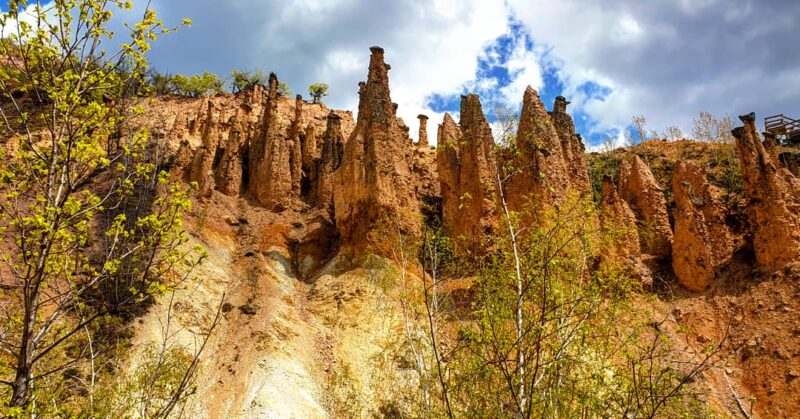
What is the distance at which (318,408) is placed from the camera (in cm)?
1973

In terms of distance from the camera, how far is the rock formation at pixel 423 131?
5258 centimetres

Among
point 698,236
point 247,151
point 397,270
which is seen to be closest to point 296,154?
point 247,151

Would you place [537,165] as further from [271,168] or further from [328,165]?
[271,168]

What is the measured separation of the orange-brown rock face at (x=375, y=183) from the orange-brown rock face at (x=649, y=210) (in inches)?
481

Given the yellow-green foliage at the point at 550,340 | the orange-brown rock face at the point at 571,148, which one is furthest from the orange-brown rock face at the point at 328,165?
the yellow-green foliage at the point at 550,340

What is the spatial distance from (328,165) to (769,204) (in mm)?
25710

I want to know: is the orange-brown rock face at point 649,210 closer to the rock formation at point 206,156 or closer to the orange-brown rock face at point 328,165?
the orange-brown rock face at point 328,165

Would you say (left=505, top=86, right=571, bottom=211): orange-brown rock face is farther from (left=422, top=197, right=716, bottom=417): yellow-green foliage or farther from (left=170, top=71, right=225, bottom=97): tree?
(left=170, top=71, right=225, bottom=97): tree

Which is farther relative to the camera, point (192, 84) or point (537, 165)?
point (192, 84)

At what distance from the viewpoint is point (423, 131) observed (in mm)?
54094

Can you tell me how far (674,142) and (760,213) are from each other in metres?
26.4

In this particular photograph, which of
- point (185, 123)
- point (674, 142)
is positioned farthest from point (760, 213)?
point (185, 123)

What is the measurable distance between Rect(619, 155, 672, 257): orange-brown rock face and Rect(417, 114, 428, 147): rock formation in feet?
82.7

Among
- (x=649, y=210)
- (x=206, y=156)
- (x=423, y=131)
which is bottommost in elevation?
(x=649, y=210)
